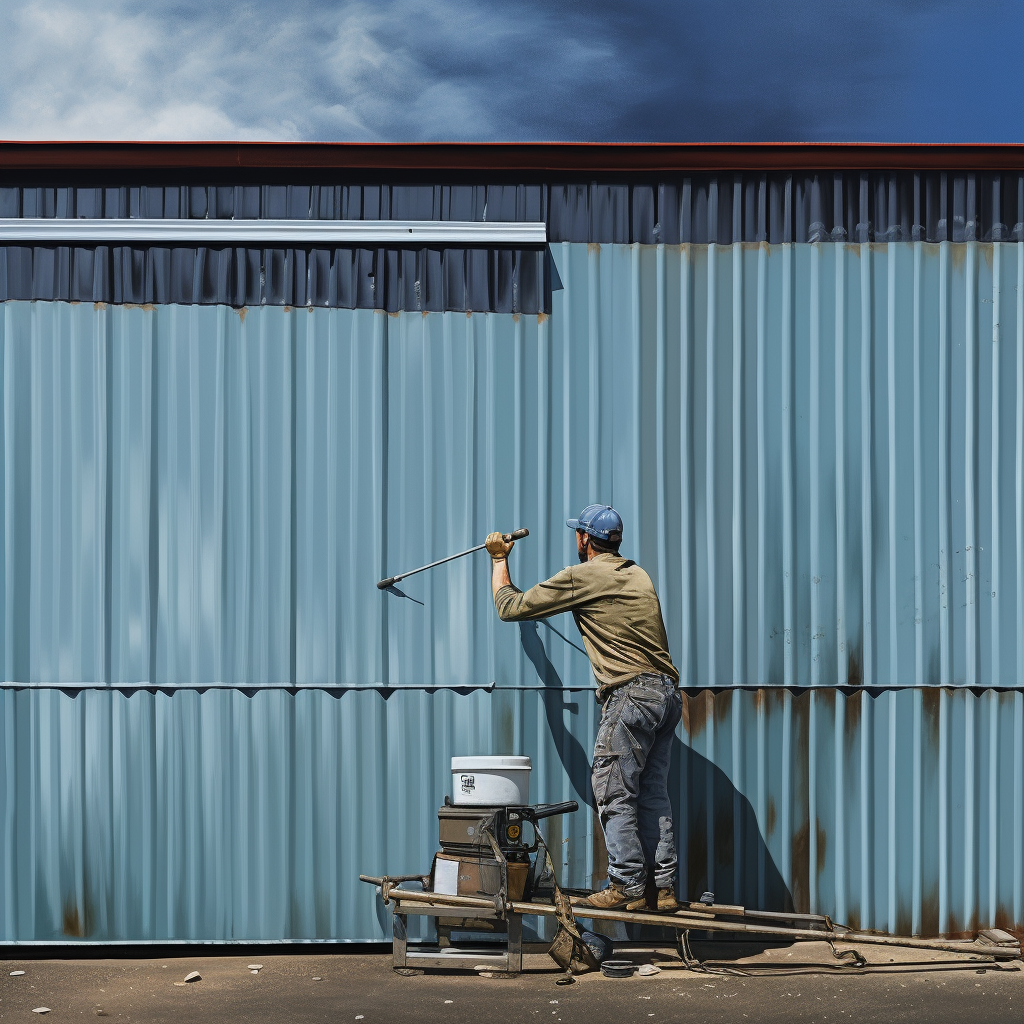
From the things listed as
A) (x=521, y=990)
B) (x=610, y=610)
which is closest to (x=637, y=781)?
(x=610, y=610)

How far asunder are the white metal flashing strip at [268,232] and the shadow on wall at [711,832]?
274 cm

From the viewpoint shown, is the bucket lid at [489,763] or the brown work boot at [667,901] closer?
the brown work boot at [667,901]

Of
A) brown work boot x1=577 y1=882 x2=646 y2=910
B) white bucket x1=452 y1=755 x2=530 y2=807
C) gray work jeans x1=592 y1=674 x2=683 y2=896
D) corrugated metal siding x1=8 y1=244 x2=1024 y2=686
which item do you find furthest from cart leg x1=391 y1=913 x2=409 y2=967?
corrugated metal siding x1=8 y1=244 x2=1024 y2=686

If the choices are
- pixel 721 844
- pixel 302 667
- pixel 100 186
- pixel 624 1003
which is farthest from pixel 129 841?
pixel 100 186

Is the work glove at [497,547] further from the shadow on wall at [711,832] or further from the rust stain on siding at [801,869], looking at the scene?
the rust stain on siding at [801,869]

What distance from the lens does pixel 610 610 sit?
636cm

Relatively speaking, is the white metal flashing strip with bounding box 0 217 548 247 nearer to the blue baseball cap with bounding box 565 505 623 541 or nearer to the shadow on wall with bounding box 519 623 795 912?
the blue baseball cap with bounding box 565 505 623 541

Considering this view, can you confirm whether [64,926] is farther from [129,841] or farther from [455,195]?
[455,195]

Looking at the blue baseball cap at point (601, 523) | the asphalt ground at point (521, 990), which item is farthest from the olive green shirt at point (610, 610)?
the asphalt ground at point (521, 990)

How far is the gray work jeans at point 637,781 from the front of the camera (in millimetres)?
6098

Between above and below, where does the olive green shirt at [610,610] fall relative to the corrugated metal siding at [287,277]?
below

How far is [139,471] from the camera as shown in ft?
22.7

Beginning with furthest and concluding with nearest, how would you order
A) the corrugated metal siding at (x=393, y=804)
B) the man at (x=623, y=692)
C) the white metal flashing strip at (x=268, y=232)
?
the white metal flashing strip at (x=268, y=232) → the corrugated metal siding at (x=393, y=804) → the man at (x=623, y=692)

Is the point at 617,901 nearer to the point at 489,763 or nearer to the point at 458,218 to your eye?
the point at 489,763
